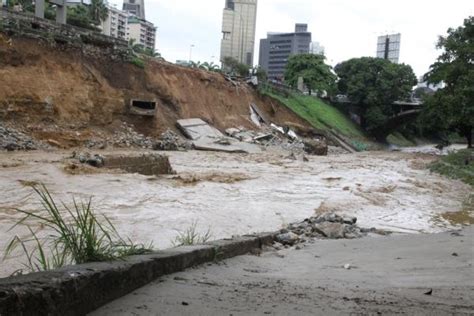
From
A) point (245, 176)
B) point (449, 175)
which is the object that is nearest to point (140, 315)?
point (245, 176)

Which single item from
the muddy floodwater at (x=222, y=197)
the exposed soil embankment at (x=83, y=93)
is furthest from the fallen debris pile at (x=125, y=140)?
the muddy floodwater at (x=222, y=197)

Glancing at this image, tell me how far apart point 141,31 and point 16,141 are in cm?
8424

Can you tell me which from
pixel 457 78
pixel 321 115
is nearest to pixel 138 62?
pixel 457 78

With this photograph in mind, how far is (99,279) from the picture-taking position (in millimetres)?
3436

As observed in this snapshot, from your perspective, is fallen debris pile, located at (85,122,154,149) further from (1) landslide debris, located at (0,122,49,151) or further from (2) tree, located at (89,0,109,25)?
(2) tree, located at (89,0,109,25)

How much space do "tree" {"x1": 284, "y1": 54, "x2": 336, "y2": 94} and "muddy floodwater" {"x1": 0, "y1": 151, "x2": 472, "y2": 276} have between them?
4464 centimetres

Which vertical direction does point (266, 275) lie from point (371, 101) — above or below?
below

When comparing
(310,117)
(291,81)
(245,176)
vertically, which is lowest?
(245,176)

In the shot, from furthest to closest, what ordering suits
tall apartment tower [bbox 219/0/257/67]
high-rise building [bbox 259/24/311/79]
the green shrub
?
1. high-rise building [bbox 259/24/311/79]
2. tall apartment tower [bbox 219/0/257/67]
3. the green shrub

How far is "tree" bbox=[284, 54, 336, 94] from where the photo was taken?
6762 centimetres

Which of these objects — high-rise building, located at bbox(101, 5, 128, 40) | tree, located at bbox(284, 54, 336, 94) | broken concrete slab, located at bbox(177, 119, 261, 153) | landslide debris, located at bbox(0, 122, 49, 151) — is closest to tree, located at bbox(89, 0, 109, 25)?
high-rise building, located at bbox(101, 5, 128, 40)

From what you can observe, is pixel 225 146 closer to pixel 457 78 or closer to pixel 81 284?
pixel 457 78

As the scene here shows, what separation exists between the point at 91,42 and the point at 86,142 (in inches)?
294

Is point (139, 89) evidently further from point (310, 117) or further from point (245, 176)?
point (310, 117)
